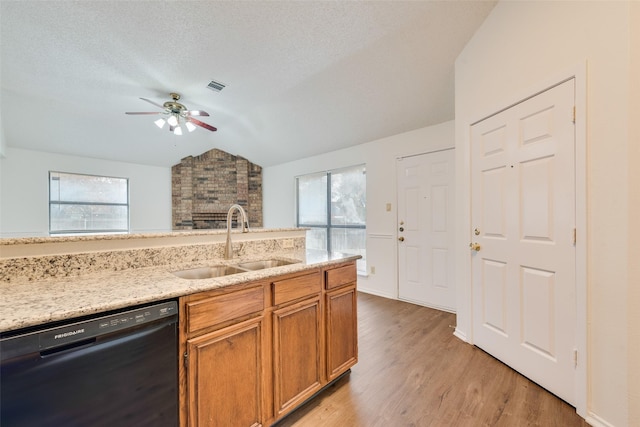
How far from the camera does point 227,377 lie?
1.22m

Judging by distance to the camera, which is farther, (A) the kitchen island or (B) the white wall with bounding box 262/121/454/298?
(B) the white wall with bounding box 262/121/454/298

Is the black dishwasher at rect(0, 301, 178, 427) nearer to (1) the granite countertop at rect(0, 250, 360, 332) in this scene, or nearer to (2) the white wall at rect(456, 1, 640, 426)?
(1) the granite countertop at rect(0, 250, 360, 332)

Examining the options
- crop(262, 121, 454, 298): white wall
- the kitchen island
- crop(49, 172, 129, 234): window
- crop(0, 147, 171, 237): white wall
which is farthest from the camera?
crop(49, 172, 129, 234): window

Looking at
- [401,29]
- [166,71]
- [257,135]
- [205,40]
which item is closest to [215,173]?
[257,135]

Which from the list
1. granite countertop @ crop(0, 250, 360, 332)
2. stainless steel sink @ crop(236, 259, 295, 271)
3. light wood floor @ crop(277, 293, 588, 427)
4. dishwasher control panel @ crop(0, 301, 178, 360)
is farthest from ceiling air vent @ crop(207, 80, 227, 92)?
light wood floor @ crop(277, 293, 588, 427)

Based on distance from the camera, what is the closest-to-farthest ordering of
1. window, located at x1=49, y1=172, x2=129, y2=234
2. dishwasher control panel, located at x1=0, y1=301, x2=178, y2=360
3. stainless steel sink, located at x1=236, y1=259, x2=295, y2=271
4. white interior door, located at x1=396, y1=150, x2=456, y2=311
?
dishwasher control panel, located at x1=0, y1=301, x2=178, y2=360
stainless steel sink, located at x1=236, y1=259, x2=295, y2=271
white interior door, located at x1=396, y1=150, x2=456, y2=311
window, located at x1=49, y1=172, x2=129, y2=234

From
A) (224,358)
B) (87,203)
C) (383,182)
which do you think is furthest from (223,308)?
(87,203)

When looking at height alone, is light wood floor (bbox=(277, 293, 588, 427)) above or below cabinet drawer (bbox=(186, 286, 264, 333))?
below

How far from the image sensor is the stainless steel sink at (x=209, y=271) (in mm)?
Answer: 1563

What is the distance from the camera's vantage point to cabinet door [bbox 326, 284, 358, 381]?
1711mm

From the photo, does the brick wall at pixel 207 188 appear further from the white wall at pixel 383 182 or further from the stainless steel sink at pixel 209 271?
the stainless steel sink at pixel 209 271

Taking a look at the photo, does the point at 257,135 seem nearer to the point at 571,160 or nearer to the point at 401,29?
the point at 401,29

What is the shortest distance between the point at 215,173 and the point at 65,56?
3.21m

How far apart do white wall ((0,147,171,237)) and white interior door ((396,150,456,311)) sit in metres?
5.05
